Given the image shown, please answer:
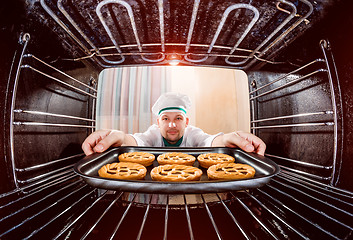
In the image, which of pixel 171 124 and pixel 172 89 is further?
pixel 172 89

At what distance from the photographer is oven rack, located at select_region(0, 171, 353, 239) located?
0.50m

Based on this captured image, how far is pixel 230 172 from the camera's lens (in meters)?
0.91

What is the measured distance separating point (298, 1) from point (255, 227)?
0.78 meters

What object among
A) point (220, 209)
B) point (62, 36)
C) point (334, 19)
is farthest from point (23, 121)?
point (334, 19)

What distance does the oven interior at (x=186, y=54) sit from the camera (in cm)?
56

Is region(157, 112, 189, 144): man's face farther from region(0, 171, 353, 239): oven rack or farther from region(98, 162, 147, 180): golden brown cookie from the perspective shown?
region(0, 171, 353, 239): oven rack

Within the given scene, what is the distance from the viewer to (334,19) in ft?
2.17

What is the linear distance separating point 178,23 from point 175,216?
80 centimetres

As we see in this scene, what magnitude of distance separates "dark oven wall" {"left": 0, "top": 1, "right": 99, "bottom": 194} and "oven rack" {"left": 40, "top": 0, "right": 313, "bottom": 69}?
9 cm

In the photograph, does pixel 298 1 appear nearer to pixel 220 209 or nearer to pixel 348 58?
pixel 348 58

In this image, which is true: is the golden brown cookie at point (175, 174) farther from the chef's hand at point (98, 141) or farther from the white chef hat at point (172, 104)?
the white chef hat at point (172, 104)

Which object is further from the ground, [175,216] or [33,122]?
[33,122]

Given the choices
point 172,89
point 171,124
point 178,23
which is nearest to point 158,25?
point 178,23

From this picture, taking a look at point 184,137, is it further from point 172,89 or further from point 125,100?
point 125,100
